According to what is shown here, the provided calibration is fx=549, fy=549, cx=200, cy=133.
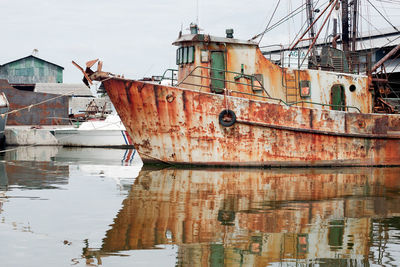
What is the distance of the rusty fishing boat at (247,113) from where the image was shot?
16.0 meters

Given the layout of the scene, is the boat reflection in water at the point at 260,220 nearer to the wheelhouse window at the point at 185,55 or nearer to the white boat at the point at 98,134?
the wheelhouse window at the point at 185,55

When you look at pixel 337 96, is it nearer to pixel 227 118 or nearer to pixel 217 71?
pixel 217 71

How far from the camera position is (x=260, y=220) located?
8.27 m

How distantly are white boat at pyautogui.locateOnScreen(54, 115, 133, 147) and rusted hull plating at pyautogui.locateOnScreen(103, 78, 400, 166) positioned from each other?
1213 centimetres

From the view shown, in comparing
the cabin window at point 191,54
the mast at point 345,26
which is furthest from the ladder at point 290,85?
the mast at point 345,26

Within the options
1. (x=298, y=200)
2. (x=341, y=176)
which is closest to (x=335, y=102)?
(x=341, y=176)

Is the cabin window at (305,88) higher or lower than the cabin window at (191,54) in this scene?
lower

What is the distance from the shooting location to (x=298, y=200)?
34.2ft

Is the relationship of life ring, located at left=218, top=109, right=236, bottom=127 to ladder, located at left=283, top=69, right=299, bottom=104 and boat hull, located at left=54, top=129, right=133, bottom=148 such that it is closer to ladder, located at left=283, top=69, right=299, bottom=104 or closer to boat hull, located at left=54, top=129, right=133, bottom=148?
ladder, located at left=283, top=69, right=299, bottom=104

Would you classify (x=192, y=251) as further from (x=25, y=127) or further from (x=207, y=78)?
(x=25, y=127)

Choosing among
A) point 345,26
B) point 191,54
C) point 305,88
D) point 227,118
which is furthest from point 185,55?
point 345,26

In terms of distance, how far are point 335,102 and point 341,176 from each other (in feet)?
12.3

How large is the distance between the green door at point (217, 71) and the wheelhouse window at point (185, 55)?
65 cm

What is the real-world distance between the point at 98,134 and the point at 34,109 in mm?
4897
